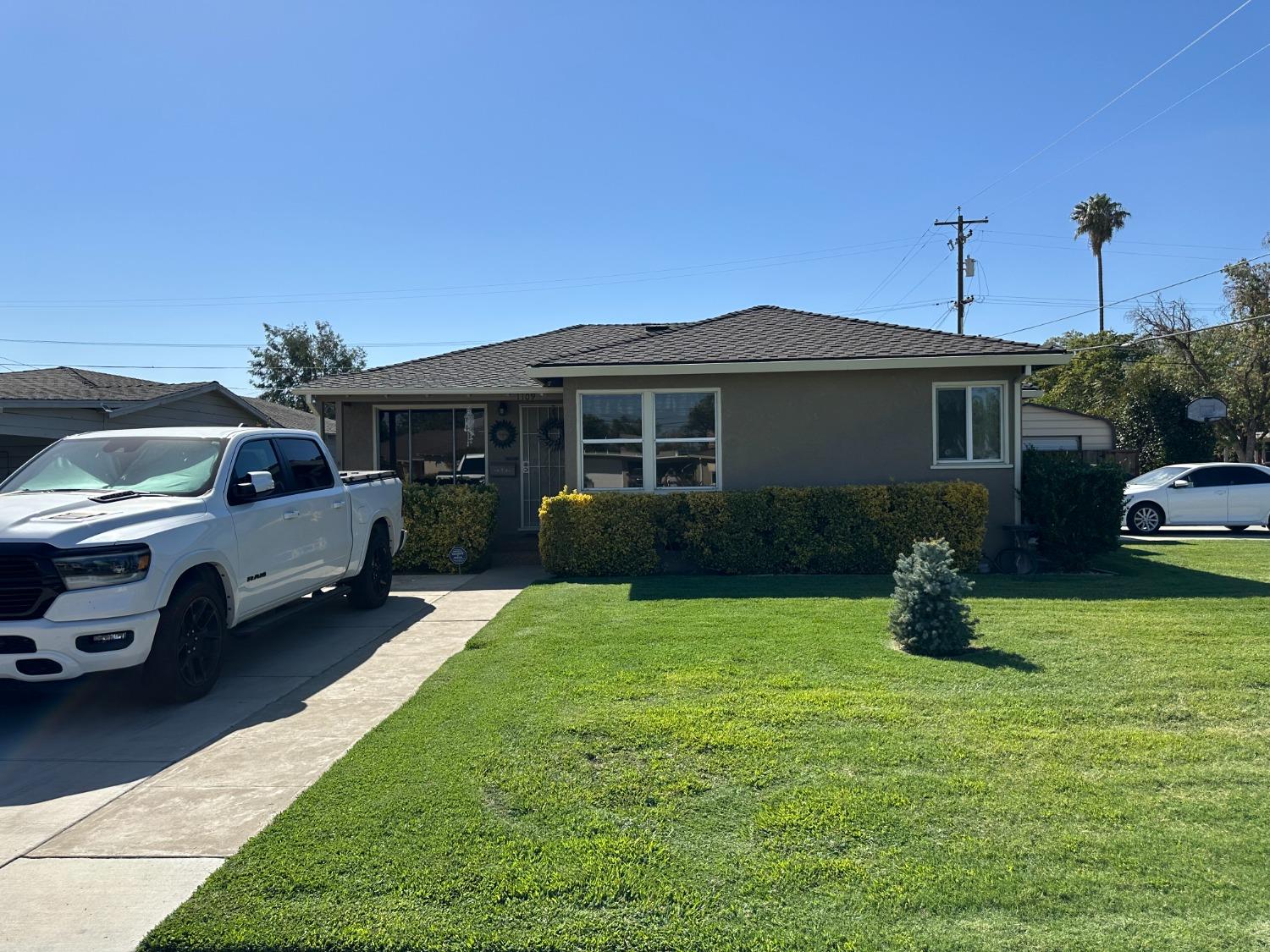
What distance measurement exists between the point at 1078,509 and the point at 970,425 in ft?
6.04

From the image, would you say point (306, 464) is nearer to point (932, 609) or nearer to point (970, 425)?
point (932, 609)

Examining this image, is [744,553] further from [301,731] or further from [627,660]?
[301,731]

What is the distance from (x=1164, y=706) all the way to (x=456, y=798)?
173 inches

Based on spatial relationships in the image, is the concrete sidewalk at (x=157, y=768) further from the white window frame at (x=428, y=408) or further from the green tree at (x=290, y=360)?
the green tree at (x=290, y=360)

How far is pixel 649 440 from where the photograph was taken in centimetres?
1220

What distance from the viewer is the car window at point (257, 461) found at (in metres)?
6.83

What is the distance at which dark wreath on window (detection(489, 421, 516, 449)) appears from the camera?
1448cm

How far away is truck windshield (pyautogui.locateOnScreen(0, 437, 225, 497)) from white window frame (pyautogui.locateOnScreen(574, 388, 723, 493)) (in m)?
5.92

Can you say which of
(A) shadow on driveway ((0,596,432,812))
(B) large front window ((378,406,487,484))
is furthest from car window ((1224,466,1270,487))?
(A) shadow on driveway ((0,596,432,812))

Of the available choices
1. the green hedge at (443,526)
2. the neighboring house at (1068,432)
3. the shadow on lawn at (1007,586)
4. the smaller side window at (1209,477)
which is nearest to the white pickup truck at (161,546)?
the green hedge at (443,526)

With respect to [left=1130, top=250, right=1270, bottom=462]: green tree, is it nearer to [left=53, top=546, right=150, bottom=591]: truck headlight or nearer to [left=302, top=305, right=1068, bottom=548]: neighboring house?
[left=302, top=305, right=1068, bottom=548]: neighboring house

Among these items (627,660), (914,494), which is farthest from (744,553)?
(627,660)

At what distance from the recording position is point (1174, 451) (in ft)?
90.7

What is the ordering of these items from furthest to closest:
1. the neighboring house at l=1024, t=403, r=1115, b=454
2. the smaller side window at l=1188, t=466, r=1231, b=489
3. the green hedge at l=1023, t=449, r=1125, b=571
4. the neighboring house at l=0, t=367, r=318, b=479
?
1. the neighboring house at l=1024, t=403, r=1115, b=454
2. the smaller side window at l=1188, t=466, r=1231, b=489
3. the neighboring house at l=0, t=367, r=318, b=479
4. the green hedge at l=1023, t=449, r=1125, b=571
